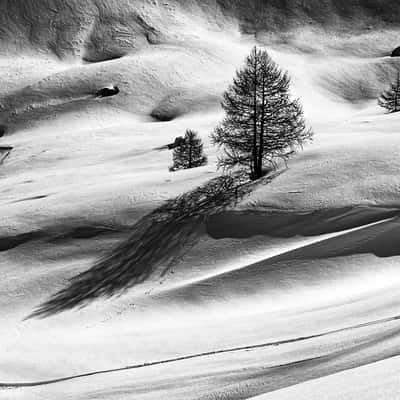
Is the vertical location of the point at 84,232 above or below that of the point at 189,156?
below

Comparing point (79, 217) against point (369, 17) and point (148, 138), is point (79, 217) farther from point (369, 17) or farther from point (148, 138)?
point (369, 17)

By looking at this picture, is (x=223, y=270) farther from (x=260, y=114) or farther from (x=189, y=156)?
(x=189, y=156)

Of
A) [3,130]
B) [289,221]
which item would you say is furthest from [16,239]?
[3,130]

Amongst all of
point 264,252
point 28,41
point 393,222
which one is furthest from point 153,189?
point 28,41

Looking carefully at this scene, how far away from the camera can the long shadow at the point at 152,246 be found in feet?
75.0

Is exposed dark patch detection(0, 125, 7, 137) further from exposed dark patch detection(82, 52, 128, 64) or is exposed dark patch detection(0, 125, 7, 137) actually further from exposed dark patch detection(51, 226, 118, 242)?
exposed dark patch detection(51, 226, 118, 242)

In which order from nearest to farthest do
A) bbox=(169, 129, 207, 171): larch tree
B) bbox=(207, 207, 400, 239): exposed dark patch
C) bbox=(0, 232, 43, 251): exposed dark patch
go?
bbox=(207, 207, 400, 239): exposed dark patch, bbox=(0, 232, 43, 251): exposed dark patch, bbox=(169, 129, 207, 171): larch tree

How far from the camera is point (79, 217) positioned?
28.1 meters

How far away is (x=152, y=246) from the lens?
82.2 ft

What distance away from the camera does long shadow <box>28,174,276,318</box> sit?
22.9m

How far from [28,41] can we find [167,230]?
110m

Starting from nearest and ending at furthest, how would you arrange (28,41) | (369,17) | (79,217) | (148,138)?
(79,217)
(148,138)
(28,41)
(369,17)

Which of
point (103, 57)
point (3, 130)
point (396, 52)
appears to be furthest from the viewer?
point (103, 57)

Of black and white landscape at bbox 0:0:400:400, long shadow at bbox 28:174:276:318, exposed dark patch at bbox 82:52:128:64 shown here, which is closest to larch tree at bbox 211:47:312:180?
black and white landscape at bbox 0:0:400:400
